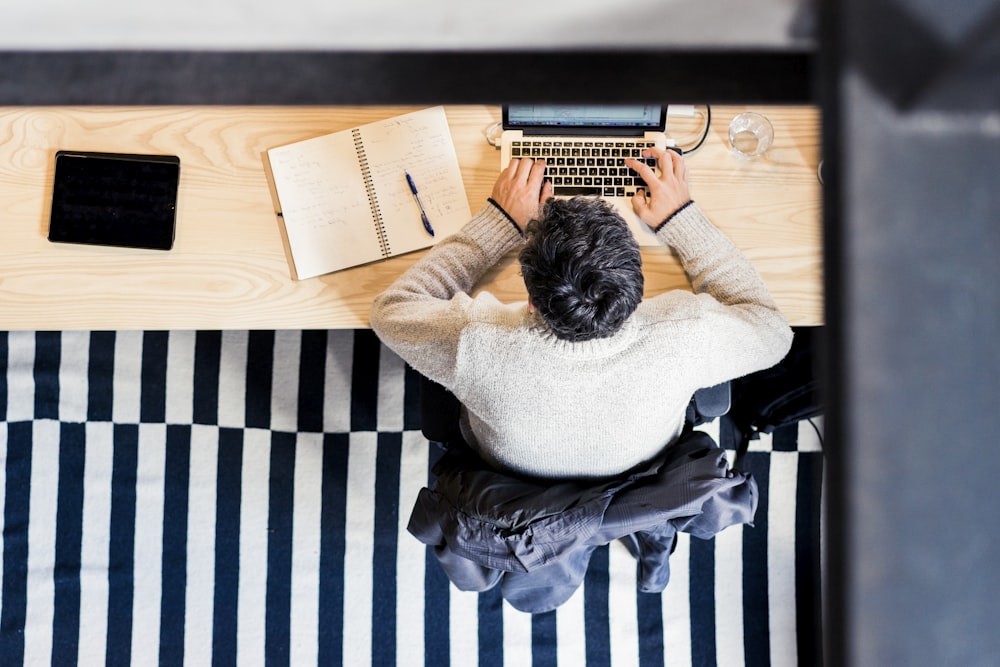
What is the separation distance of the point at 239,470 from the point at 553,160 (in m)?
1.09

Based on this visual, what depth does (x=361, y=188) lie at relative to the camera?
1279 mm

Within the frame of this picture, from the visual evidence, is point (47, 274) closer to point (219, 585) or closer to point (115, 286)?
point (115, 286)

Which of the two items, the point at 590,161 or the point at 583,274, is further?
the point at 590,161

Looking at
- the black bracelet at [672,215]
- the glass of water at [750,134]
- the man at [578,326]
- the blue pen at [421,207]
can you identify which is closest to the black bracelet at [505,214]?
the man at [578,326]

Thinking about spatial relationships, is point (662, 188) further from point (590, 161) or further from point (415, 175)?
point (415, 175)

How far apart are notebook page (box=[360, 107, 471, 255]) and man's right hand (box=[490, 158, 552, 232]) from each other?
0.07 m

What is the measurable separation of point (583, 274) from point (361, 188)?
44 cm

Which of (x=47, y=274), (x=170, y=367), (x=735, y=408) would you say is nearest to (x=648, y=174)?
(x=735, y=408)

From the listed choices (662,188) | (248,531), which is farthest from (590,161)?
(248,531)

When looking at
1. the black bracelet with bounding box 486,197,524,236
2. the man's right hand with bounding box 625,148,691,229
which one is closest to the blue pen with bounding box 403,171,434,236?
the black bracelet with bounding box 486,197,524,236

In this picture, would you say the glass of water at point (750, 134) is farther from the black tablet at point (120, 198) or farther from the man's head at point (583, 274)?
the black tablet at point (120, 198)

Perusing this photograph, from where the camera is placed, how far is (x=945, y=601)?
0.18 metres

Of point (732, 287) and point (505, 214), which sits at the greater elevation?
point (505, 214)

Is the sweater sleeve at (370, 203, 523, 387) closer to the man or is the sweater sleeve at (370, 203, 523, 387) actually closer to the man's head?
the man
